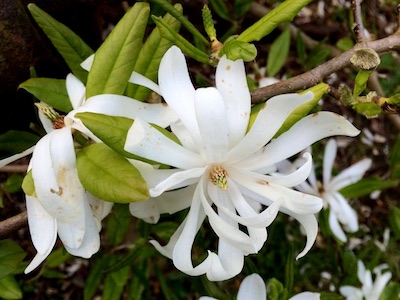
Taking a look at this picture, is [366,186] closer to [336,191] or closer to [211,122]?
[336,191]

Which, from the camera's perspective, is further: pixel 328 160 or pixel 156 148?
pixel 328 160

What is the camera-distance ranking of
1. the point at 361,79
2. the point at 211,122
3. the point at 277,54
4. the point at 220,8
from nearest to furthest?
the point at 211,122 → the point at 361,79 → the point at 220,8 → the point at 277,54

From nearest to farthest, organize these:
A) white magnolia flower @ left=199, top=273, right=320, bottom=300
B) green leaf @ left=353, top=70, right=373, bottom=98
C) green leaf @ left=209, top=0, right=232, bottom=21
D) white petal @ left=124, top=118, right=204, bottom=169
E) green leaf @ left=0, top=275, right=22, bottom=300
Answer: white petal @ left=124, top=118, right=204, bottom=169 < green leaf @ left=353, top=70, right=373, bottom=98 < white magnolia flower @ left=199, top=273, right=320, bottom=300 < green leaf @ left=0, top=275, right=22, bottom=300 < green leaf @ left=209, top=0, right=232, bottom=21

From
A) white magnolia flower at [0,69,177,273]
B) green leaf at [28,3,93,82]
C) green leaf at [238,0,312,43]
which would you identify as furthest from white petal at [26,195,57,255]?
green leaf at [238,0,312,43]

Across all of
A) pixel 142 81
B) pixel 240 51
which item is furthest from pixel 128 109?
pixel 240 51

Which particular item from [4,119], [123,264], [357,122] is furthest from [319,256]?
[4,119]

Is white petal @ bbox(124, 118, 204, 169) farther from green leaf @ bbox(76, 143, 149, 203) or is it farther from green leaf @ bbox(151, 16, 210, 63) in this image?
green leaf @ bbox(151, 16, 210, 63)

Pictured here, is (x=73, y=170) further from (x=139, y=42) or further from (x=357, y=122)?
(x=357, y=122)
